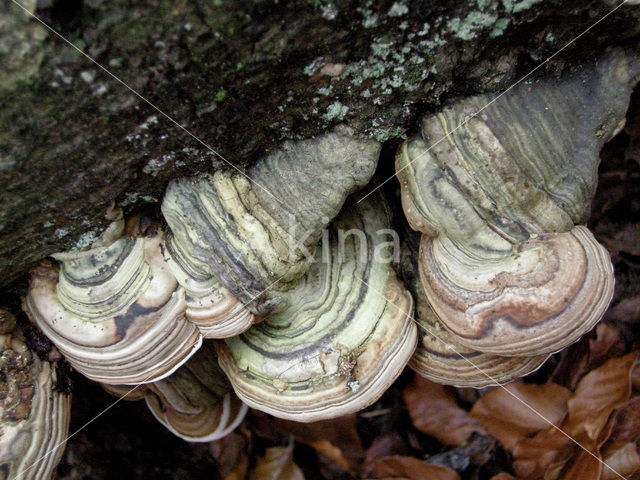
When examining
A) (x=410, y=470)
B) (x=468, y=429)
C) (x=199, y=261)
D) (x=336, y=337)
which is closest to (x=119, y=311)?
(x=199, y=261)

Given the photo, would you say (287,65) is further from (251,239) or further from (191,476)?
(191,476)

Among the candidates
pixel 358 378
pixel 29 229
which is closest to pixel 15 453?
pixel 29 229

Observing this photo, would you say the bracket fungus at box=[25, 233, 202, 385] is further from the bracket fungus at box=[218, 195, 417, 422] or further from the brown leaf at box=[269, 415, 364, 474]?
the brown leaf at box=[269, 415, 364, 474]

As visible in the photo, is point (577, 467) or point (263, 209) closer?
point (263, 209)

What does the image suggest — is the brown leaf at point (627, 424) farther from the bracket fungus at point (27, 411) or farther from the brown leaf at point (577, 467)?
the bracket fungus at point (27, 411)

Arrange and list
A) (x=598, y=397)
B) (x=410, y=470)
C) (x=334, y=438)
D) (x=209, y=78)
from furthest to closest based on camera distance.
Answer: (x=334, y=438) < (x=410, y=470) < (x=598, y=397) < (x=209, y=78)

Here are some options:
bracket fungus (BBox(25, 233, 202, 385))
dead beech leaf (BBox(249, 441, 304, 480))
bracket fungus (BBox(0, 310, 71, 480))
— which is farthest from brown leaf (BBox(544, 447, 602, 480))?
bracket fungus (BBox(0, 310, 71, 480))

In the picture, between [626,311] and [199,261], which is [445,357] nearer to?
[199,261]
